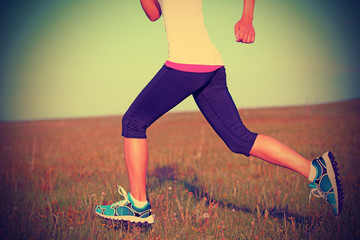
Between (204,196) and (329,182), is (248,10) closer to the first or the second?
(329,182)

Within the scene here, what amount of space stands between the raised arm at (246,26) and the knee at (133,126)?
0.95m

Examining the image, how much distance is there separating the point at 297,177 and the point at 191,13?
320cm

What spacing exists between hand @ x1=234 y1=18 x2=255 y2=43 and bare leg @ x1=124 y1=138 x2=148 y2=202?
1.07m

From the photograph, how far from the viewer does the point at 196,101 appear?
2.48 metres

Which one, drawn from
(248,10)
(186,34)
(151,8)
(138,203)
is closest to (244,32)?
(248,10)

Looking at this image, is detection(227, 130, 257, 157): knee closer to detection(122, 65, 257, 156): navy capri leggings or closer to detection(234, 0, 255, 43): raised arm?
detection(122, 65, 257, 156): navy capri leggings

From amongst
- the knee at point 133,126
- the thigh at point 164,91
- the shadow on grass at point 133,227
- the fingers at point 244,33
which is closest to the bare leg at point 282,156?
the thigh at point 164,91

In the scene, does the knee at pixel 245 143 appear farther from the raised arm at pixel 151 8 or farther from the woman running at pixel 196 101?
the raised arm at pixel 151 8

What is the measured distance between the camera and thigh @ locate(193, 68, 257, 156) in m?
2.35

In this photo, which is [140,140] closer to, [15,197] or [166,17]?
[166,17]

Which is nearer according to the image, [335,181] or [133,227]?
[335,181]

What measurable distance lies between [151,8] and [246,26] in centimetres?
81

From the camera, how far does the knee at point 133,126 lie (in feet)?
7.55

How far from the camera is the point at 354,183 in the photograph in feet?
12.7
